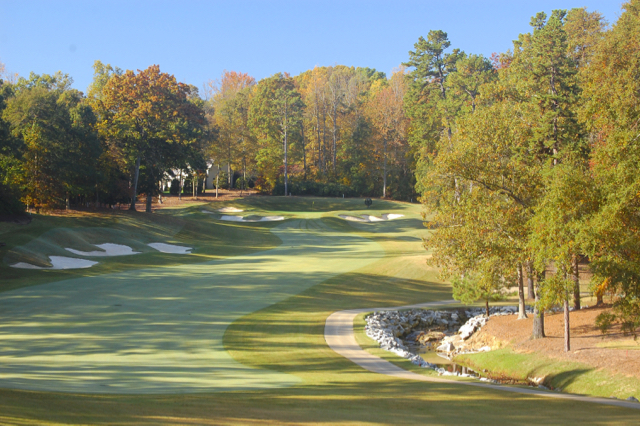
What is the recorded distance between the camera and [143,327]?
1583 cm

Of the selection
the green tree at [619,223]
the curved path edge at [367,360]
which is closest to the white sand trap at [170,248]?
the curved path edge at [367,360]

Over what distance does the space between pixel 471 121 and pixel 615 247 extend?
247 inches

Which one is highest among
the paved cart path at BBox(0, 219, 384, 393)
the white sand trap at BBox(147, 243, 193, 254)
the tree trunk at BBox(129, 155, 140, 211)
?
the tree trunk at BBox(129, 155, 140, 211)

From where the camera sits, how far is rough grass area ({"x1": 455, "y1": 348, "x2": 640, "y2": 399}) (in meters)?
13.5

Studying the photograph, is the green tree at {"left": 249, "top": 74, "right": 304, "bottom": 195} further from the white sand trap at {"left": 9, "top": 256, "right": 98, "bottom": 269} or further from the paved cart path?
the white sand trap at {"left": 9, "top": 256, "right": 98, "bottom": 269}

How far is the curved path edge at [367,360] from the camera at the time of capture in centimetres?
1072

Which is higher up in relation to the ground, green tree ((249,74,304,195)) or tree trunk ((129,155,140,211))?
green tree ((249,74,304,195))

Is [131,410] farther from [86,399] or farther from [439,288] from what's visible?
[439,288]

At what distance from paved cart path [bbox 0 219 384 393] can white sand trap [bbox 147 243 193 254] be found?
5270 millimetres

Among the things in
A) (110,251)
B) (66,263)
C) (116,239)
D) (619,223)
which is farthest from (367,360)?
(116,239)

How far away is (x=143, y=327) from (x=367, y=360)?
714 cm

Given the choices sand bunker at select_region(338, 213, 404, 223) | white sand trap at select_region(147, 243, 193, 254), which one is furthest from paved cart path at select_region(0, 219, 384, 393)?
sand bunker at select_region(338, 213, 404, 223)

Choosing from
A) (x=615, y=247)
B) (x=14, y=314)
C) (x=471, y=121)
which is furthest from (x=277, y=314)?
(x=615, y=247)

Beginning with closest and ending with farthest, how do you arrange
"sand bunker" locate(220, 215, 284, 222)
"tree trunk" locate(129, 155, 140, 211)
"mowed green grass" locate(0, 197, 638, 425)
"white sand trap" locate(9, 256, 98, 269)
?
"mowed green grass" locate(0, 197, 638, 425) → "white sand trap" locate(9, 256, 98, 269) → "tree trunk" locate(129, 155, 140, 211) → "sand bunker" locate(220, 215, 284, 222)
